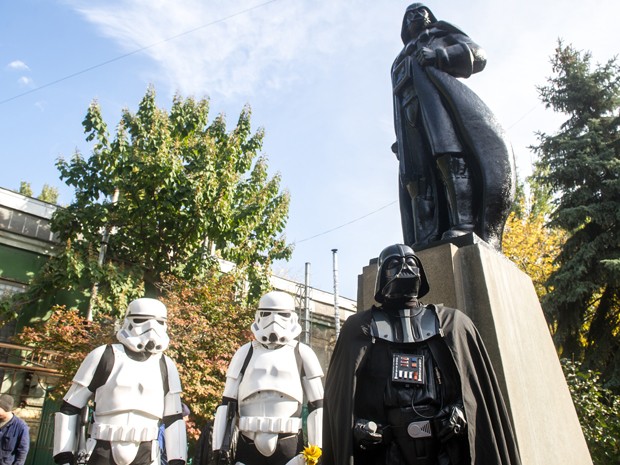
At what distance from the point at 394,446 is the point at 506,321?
1836mm

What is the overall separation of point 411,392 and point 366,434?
1.13 ft

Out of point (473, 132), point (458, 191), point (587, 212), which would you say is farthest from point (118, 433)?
point (587, 212)

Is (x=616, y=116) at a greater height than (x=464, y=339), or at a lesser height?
greater

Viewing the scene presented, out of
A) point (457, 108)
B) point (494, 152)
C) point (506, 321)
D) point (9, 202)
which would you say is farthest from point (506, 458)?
point (9, 202)

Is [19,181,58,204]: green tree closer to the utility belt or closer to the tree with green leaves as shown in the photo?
the tree with green leaves

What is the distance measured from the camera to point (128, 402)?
13.0 ft

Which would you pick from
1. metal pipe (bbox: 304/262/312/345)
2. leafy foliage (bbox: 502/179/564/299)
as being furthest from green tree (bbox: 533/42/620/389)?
metal pipe (bbox: 304/262/312/345)

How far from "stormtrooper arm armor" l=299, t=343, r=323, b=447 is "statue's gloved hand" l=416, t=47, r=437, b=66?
10.7 feet

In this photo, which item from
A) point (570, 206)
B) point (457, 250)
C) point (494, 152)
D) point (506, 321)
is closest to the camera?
point (506, 321)

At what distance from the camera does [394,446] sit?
269cm

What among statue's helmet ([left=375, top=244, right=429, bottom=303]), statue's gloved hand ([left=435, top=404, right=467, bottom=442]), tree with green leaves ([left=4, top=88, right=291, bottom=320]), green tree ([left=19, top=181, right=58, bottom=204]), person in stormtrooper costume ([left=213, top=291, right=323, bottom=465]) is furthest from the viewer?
green tree ([left=19, top=181, right=58, bottom=204])

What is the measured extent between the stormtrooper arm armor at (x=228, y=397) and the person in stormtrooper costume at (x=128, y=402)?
31 centimetres

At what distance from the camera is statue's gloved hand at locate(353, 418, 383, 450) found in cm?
260

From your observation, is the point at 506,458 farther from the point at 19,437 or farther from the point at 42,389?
the point at 42,389
